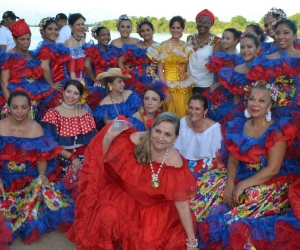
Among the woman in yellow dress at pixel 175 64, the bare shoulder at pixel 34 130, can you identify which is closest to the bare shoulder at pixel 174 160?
the bare shoulder at pixel 34 130

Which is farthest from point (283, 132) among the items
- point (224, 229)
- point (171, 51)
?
point (171, 51)

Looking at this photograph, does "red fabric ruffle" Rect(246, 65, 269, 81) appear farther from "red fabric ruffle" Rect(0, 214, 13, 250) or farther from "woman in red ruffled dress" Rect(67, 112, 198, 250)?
"red fabric ruffle" Rect(0, 214, 13, 250)

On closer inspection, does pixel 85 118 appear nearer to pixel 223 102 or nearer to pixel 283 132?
pixel 223 102

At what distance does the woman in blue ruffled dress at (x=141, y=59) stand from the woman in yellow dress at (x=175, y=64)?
288mm

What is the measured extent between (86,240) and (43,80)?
2.60m

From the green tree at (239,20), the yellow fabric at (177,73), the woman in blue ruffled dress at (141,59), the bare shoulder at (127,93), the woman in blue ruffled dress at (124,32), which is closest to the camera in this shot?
the bare shoulder at (127,93)

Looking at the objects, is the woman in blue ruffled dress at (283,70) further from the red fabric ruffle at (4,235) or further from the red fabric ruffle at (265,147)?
the red fabric ruffle at (4,235)

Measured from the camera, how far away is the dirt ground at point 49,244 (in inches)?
129

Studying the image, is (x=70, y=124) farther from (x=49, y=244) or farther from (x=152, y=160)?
(x=152, y=160)

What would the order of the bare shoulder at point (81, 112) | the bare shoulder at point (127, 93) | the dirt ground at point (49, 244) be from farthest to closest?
the bare shoulder at point (127, 93)
the bare shoulder at point (81, 112)
the dirt ground at point (49, 244)

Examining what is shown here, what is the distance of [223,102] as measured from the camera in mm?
5070

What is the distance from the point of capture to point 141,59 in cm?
607

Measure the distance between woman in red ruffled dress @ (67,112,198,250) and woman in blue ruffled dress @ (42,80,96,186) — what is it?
107 centimetres

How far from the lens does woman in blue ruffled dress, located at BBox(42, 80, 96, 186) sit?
423 cm
